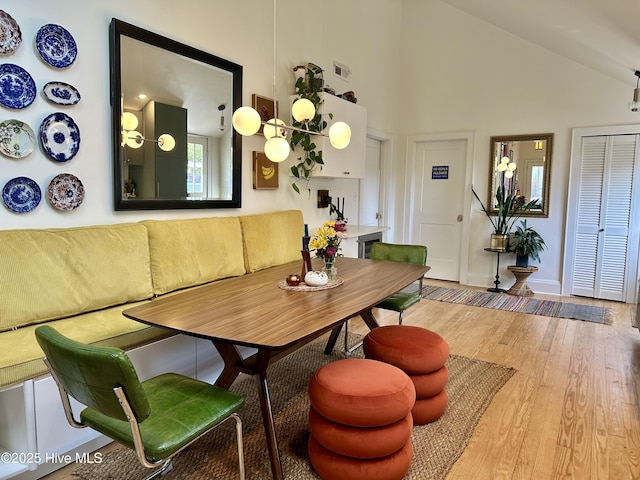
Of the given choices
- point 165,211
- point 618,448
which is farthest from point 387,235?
point 618,448

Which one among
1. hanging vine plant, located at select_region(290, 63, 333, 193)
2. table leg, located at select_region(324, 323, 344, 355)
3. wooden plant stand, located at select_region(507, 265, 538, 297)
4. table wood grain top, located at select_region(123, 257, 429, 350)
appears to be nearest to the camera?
table wood grain top, located at select_region(123, 257, 429, 350)

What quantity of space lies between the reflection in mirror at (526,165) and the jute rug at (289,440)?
3.25 meters

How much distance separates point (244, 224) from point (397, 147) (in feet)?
12.0

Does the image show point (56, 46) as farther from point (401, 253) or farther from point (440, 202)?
point (440, 202)

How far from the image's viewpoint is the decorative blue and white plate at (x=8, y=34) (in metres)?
2.07

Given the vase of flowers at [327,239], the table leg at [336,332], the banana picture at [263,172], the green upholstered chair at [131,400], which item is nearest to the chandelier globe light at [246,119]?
the vase of flowers at [327,239]

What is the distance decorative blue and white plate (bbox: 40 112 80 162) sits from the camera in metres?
2.28

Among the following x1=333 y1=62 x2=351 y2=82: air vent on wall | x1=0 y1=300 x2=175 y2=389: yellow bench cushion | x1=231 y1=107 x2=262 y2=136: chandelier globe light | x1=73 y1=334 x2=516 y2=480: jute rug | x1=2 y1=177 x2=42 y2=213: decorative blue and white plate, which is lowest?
x1=73 y1=334 x2=516 y2=480: jute rug

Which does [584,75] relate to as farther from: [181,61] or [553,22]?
[181,61]

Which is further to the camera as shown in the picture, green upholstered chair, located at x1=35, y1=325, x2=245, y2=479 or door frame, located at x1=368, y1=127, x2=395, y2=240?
door frame, located at x1=368, y1=127, x2=395, y2=240

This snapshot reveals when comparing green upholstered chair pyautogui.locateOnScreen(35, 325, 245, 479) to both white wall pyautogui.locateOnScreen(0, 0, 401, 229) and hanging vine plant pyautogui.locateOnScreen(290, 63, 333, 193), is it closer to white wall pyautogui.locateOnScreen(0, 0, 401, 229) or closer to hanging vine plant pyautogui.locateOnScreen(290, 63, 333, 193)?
white wall pyautogui.locateOnScreen(0, 0, 401, 229)

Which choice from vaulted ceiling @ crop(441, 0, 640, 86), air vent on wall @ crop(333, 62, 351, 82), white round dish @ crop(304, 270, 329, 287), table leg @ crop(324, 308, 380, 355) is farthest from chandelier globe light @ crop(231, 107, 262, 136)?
air vent on wall @ crop(333, 62, 351, 82)

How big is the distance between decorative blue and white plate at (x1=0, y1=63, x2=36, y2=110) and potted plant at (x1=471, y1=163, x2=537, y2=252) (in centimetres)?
509

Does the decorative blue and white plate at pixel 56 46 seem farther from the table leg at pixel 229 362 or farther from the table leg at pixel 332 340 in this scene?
the table leg at pixel 332 340
